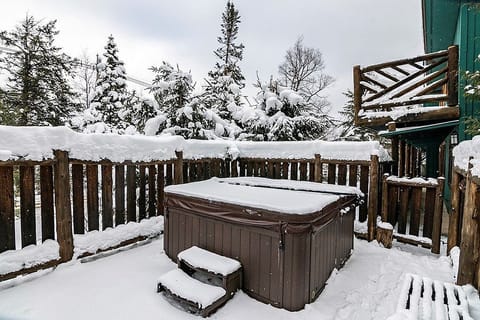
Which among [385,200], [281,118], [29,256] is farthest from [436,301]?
[281,118]

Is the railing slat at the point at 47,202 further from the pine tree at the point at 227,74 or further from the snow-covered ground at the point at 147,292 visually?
the pine tree at the point at 227,74

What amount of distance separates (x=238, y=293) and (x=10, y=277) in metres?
2.24

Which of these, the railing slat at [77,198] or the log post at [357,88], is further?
the log post at [357,88]

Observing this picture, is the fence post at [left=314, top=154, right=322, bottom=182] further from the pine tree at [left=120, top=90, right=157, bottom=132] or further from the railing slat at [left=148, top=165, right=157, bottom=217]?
the pine tree at [left=120, top=90, right=157, bottom=132]

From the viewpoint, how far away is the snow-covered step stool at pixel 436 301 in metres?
1.67

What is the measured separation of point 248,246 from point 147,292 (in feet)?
3.55

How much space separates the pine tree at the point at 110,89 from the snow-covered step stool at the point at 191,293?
29.8 ft

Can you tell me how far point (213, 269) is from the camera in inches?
92.9

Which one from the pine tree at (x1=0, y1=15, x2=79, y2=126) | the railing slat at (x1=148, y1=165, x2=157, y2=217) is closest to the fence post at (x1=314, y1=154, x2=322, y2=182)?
the railing slat at (x1=148, y1=165, x2=157, y2=217)

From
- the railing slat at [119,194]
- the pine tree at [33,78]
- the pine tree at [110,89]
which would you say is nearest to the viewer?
the railing slat at [119,194]

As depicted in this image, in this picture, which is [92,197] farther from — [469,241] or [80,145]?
[469,241]

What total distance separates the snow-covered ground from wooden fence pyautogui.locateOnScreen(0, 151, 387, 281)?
38 centimetres

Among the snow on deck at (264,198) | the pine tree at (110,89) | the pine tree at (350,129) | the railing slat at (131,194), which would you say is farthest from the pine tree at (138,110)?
the pine tree at (350,129)

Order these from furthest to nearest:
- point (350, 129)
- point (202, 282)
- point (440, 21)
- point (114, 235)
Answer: point (350, 129)
point (440, 21)
point (114, 235)
point (202, 282)
